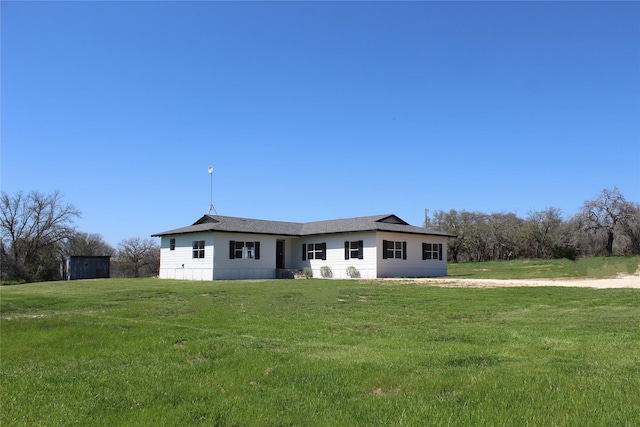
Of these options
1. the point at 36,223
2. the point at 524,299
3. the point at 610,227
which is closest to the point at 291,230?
the point at 524,299

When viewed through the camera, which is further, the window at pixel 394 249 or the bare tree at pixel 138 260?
the bare tree at pixel 138 260

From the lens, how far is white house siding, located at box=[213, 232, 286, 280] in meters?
29.8

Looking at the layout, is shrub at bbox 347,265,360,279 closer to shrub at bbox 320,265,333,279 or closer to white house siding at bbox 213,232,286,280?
shrub at bbox 320,265,333,279

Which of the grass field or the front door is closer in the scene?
the grass field

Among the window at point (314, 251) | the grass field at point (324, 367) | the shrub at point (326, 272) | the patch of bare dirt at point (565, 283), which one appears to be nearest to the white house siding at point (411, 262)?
the shrub at point (326, 272)

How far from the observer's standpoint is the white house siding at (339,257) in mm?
29328

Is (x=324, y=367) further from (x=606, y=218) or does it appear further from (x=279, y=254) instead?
(x=606, y=218)

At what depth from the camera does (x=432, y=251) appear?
33094 mm

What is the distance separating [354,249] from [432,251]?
5.82 metres

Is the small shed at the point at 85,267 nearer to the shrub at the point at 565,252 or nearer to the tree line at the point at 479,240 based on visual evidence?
the tree line at the point at 479,240

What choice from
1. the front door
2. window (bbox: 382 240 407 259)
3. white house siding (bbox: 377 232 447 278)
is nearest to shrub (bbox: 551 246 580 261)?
white house siding (bbox: 377 232 447 278)

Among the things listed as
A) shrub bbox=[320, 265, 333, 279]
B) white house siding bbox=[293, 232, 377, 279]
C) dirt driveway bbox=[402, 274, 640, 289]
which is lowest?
dirt driveway bbox=[402, 274, 640, 289]

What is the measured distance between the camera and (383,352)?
A: 7023 millimetres

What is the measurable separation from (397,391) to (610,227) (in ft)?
147
